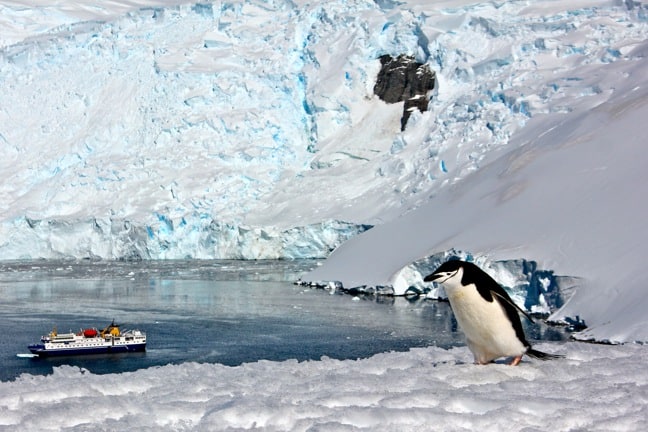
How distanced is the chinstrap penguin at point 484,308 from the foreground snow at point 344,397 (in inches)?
7.4

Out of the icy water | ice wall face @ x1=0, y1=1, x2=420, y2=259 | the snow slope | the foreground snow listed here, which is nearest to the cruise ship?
the icy water

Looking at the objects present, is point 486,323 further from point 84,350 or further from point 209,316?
point 209,316

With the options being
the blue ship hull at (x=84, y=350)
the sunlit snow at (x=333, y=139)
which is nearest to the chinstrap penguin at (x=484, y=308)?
the sunlit snow at (x=333, y=139)

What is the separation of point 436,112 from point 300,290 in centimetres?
2155

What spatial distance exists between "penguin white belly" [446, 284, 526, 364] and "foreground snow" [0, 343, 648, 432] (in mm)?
167

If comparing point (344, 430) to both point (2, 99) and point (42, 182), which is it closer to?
point (42, 182)

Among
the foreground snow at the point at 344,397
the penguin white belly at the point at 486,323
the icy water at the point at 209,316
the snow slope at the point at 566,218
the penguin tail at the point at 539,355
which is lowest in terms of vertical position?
the icy water at the point at 209,316

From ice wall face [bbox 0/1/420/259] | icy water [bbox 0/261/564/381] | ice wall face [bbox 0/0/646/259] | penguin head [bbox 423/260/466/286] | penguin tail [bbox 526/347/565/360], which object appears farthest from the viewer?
ice wall face [bbox 0/1/420/259]

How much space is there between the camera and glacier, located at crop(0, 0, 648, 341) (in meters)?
40.7

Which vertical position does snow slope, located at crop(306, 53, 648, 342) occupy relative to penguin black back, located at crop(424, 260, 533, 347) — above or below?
above

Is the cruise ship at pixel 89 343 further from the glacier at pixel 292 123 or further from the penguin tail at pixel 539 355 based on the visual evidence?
the penguin tail at pixel 539 355

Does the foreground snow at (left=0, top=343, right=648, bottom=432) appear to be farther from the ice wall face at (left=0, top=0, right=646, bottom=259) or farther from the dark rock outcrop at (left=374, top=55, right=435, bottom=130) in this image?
the dark rock outcrop at (left=374, top=55, right=435, bottom=130)

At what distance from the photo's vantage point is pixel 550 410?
15.7 feet

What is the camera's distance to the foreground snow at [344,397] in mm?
4617
